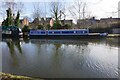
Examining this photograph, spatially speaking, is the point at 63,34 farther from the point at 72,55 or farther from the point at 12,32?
the point at 72,55

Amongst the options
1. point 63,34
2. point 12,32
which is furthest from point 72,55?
point 12,32

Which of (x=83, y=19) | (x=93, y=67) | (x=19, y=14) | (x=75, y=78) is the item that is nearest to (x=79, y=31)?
(x=83, y=19)

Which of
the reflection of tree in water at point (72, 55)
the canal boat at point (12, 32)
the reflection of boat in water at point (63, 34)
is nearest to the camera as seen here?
the reflection of tree in water at point (72, 55)

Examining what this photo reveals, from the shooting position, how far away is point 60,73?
9.00 metres

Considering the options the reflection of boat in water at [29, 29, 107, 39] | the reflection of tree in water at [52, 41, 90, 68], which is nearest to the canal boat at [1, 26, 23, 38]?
the reflection of boat in water at [29, 29, 107, 39]

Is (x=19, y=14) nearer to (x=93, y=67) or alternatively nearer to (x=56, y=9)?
(x=56, y=9)

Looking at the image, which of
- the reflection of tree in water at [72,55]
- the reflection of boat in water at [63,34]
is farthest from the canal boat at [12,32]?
the reflection of tree in water at [72,55]

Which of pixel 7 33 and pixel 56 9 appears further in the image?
pixel 56 9

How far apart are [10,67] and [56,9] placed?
30184mm

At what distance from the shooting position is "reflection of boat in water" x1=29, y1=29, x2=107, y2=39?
2897cm

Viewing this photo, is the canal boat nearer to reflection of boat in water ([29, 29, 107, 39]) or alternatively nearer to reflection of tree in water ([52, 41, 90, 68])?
reflection of boat in water ([29, 29, 107, 39])

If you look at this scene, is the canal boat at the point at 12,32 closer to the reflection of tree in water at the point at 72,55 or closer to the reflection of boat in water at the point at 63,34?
the reflection of boat in water at the point at 63,34

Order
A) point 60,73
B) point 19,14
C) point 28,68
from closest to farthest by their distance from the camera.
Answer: point 60,73, point 28,68, point 19,14

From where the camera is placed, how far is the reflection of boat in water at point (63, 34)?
1141 inches
